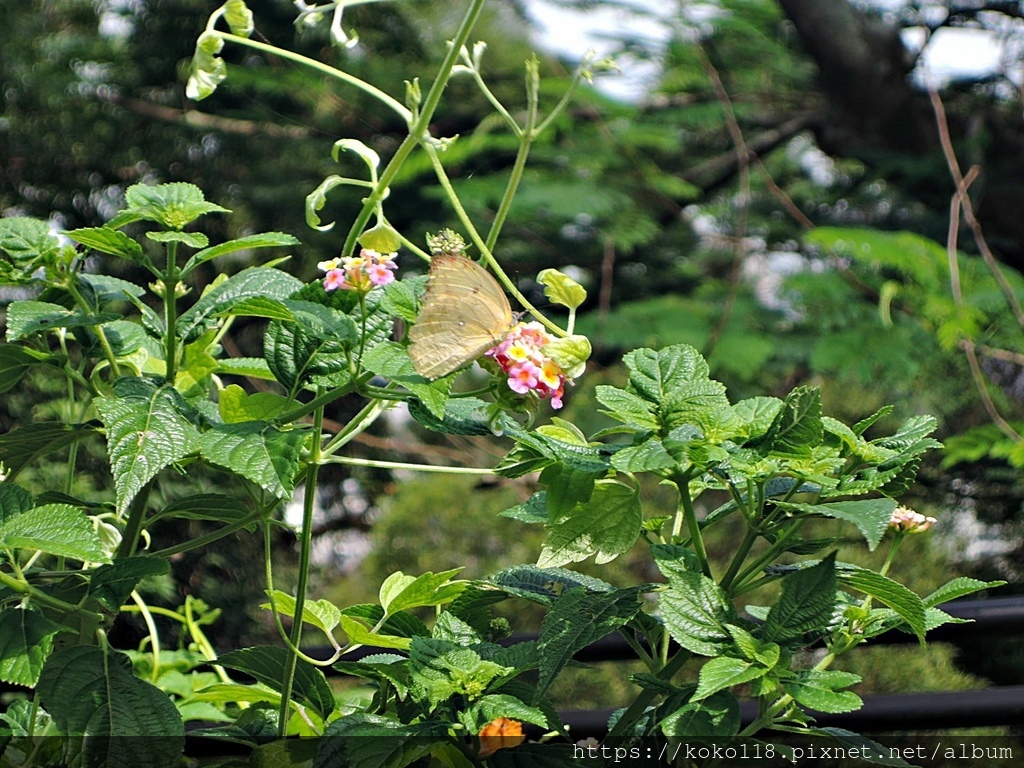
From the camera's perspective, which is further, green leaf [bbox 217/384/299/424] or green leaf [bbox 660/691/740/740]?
green leaf [bbox 217/384/299/424]

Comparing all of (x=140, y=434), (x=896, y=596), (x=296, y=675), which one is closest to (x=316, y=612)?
(x=296, y=675)

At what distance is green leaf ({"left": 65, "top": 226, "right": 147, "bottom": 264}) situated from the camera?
0.40 meters

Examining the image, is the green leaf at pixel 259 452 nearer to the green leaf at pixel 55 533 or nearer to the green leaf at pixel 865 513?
the green leaf at pixel 55 533

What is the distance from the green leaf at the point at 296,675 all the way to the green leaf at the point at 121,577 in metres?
0.08

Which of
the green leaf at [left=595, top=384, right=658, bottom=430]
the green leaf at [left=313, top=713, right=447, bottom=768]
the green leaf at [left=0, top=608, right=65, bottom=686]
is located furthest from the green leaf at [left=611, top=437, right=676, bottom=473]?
the green leaf at [left=0, top=608, right=65, bottom=686]

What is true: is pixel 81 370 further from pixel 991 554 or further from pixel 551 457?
pixel 991 554

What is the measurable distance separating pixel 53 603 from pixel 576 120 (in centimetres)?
230

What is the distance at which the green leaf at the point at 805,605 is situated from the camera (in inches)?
13.6

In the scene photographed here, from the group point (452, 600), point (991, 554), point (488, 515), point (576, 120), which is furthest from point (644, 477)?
point (452, 600)

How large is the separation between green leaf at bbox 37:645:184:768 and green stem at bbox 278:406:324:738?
0.05m

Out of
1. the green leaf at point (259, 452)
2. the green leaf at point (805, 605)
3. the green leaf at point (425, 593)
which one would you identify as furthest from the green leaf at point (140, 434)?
the green leaf at point (805, 605)

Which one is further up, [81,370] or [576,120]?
[81,370]

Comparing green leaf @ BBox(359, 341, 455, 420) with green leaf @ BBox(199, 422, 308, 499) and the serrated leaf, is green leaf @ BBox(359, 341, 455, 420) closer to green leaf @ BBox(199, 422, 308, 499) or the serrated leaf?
green leaf @ BBox(199, 422, 308, 499)

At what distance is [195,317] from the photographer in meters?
0.43
